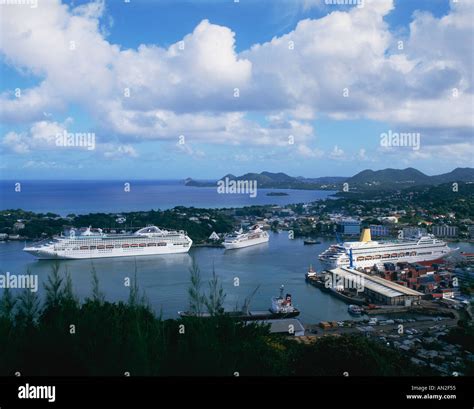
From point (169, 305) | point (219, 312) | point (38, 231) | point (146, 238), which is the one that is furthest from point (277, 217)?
point (219, 312)

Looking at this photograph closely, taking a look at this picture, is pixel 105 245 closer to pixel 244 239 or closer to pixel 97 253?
pixel 97 253

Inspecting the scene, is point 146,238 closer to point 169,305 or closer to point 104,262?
point 104,262

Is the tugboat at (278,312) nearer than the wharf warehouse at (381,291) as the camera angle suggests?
Yes

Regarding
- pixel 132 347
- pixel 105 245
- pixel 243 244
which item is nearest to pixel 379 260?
pixel 243 244

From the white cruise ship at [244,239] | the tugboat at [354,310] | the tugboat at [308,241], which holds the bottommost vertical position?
the tugboat at [354,310]

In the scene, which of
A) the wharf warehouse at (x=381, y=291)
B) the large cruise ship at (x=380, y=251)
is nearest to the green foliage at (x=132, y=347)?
the wharf warehouse at (x=381, y=291)

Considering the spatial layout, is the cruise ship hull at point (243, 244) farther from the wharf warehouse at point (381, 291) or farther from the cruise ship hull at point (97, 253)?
the wharf warehouse at point (381, 291)
